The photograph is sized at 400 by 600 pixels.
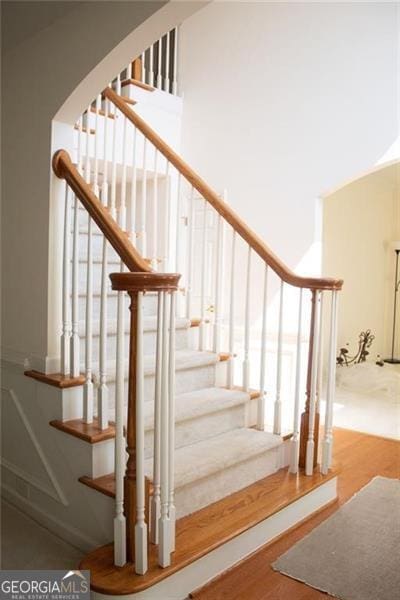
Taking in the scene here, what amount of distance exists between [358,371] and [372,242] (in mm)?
2223

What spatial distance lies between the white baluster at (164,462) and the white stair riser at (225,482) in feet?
1.11

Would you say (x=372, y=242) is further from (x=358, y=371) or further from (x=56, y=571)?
(x=56, y=571)

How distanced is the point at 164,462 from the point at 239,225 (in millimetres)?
1625

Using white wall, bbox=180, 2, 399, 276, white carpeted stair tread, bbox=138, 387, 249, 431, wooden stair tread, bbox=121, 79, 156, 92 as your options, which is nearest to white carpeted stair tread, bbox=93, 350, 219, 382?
white carpeted stair tread, bbox=138, 387, 249, 431

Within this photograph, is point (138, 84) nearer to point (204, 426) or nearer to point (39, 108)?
point (39, 108)

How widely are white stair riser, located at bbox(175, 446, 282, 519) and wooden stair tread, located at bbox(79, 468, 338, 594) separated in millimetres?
28

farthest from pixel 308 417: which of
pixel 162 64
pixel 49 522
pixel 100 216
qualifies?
pixel 162 64

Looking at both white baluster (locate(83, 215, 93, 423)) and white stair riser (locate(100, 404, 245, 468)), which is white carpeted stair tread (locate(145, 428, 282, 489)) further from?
white baluster (locate(83, 215, 93, 423))

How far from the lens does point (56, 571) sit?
6.79 feet

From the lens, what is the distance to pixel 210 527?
7.04ft

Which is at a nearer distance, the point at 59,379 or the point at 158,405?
the point at 158,405

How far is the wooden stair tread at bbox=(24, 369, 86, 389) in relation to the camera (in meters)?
2.35

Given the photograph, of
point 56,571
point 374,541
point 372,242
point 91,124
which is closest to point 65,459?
point 56,571

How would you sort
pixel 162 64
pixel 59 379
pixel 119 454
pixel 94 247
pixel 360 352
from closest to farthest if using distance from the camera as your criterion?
pixel 119 454, pixel 59 379, pixel 94 247, pixel 162 64, pixel 360 352
